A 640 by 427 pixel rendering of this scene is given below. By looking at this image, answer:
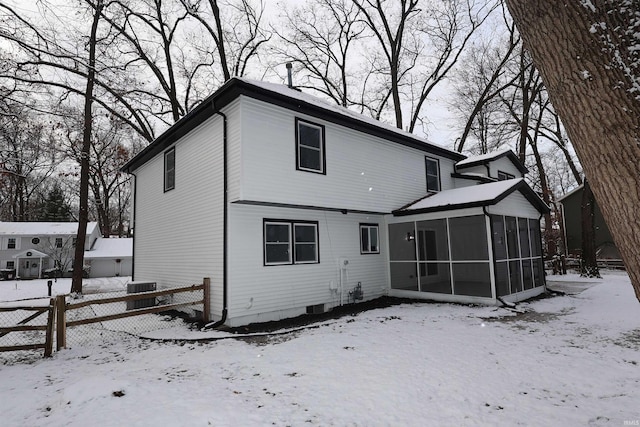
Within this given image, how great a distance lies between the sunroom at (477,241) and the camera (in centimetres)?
1070

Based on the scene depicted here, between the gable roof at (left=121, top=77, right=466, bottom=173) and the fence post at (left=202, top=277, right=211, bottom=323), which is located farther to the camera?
the fence post at (left=202, top=277, right=211, bottom=323)

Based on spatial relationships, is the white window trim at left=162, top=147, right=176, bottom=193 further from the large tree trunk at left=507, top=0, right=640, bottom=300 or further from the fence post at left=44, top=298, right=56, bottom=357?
the large tree trunk at left=507, top=0, right=640, bottom=300

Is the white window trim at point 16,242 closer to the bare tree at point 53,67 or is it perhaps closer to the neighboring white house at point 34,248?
the neighboring white house at point 34,248

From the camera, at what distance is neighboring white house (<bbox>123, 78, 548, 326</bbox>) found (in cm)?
884

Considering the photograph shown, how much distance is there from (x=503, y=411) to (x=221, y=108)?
8737 mm

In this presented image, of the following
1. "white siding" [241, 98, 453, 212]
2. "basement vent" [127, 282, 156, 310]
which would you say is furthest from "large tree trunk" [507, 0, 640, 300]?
"basement vent" [127, 282, 156, 310]

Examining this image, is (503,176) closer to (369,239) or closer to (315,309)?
(369,239)

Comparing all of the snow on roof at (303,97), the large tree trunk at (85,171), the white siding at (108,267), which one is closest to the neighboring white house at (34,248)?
the white siding at (108,267)

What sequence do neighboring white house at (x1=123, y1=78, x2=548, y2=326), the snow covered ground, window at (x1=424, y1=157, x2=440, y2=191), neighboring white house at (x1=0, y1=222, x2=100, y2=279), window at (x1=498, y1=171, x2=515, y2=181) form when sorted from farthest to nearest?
neighboring white house at (x1=0, y1=222, x2=100, y2=279) → window at (x1=498, y1=171, x2=515, y2=181) → window at (x1=424, y1=157, x2=440, y2=191) → neighboring white house at (x1=123, y1=78, x2=548, y2=326) → the snow covered ground

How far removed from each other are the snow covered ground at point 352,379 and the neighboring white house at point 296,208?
1.94 meters

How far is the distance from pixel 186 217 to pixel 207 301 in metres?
3.14

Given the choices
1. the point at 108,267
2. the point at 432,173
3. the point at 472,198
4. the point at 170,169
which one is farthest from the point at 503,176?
the point at 108,267

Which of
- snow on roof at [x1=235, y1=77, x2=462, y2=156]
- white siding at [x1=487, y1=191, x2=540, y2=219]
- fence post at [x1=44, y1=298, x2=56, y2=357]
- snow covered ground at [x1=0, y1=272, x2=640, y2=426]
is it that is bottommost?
snow covered ground at [x1=0, y1=272, x2=640, y2=426]

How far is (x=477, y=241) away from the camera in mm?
16797
